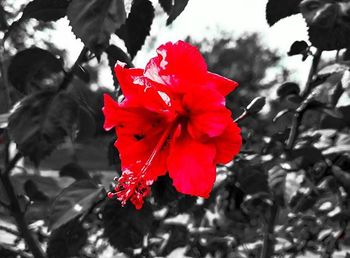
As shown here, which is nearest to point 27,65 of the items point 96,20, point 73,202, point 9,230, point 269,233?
point 73,202

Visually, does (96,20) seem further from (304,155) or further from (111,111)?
(304,155)

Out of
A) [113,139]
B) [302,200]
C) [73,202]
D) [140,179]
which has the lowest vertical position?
[302,200]

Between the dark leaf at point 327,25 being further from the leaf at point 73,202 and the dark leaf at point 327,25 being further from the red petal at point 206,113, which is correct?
the leaf at point 73,202

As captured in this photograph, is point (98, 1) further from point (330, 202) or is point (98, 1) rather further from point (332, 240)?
point (330, 202)

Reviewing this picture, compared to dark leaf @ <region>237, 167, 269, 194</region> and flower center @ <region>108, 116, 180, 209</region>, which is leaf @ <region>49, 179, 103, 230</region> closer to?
dark leaf @ <region>237, 167, 269, 194</region>

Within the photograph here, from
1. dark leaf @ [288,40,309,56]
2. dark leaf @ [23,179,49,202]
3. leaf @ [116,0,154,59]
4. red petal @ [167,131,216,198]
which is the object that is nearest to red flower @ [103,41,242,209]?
red petal @ [167,131,216,198]

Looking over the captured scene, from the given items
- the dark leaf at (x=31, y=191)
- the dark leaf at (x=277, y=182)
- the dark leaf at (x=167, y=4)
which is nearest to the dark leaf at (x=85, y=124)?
the dark leaf at (x=167, y=4)

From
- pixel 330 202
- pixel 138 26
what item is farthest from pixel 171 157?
pixel 330 202
